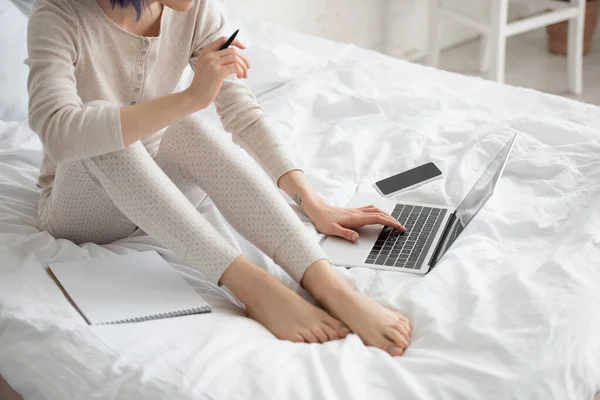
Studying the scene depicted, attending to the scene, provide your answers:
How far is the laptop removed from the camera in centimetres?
128

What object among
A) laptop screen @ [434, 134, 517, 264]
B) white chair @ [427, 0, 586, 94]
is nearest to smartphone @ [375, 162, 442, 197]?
laptop screen @ [434, 134, 517, 264]

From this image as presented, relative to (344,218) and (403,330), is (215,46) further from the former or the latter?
(403,330)

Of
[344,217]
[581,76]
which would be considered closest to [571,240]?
[344,217]

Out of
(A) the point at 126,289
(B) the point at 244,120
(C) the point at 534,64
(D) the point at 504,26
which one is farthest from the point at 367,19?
(A) the point at 126,289

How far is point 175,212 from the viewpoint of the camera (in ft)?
3.95

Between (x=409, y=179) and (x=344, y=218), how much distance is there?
0.67 ft

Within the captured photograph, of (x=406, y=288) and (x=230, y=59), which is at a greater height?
(x=230, y=59)

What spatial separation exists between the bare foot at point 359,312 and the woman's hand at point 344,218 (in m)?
0.15

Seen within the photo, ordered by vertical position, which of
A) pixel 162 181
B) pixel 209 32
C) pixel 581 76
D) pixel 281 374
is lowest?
pixel 581 76

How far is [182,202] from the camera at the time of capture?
1220mm

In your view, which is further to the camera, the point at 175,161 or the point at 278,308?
the point at 175,161

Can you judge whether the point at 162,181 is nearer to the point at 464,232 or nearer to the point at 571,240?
the point at 464,232

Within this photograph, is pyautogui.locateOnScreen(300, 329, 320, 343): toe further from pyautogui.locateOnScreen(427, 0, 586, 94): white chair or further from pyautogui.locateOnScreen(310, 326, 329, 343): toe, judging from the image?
pyautogui.locateOnScreen(427, 0, 586, 94): white chair

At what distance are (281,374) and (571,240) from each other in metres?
0.54
